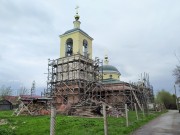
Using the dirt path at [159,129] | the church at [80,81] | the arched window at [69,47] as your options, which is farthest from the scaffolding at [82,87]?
the dirt path at [159,129]

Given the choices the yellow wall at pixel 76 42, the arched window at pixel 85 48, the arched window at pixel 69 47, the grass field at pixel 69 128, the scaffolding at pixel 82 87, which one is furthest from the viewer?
the arched window at pixel 69 47

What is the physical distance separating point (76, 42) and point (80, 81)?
24.6 feet

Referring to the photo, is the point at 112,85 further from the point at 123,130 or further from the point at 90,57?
the point at 123,130

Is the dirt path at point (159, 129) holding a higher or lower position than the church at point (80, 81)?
lower

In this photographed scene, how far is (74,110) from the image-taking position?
25.4 meters

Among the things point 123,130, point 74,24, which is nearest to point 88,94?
point 74,24

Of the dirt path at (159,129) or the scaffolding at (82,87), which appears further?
the scaffolding at (82,87)

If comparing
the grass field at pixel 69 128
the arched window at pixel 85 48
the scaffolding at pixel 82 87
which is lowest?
the grass field at pixel 69 128

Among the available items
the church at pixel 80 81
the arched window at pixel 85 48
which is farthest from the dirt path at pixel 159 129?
the arched window at pixel 85 48

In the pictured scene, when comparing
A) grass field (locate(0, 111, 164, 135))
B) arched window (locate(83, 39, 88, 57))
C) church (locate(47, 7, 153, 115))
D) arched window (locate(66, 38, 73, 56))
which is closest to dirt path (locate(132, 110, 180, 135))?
grass field (locate(0, 111, 164, 135))

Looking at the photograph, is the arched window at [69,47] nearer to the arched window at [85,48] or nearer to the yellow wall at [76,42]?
the yellow wall at [76,42]

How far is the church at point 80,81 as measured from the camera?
108 ft

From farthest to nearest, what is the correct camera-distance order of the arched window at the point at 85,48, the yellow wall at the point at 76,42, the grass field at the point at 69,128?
1. the arched window at the point at 85,48
2. the yellow wall at the point at 76,42
3. the grass field at the point at 69,128

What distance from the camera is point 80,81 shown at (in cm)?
3275
